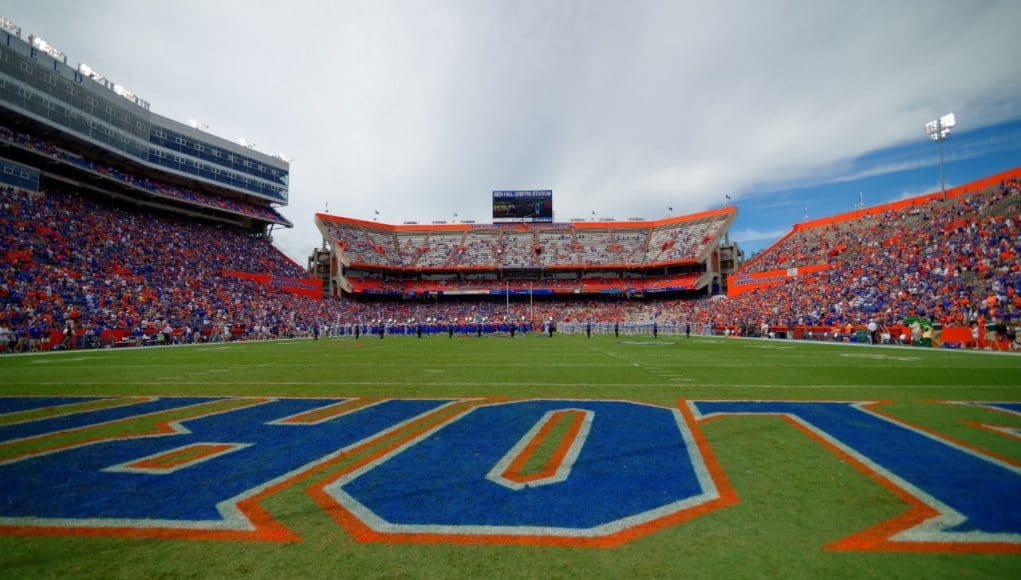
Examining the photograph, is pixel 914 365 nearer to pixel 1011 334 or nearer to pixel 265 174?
pixel 1011 334

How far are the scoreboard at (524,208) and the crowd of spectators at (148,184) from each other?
2996 cm

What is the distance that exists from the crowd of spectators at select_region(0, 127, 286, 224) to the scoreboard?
2996 cm

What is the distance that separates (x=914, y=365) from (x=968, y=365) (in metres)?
1.50

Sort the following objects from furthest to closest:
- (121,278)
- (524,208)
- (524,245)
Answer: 1. (524,208)
2. (524,245)
3. (121,278)

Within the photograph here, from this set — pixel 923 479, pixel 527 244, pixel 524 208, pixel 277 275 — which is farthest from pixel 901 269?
pixel 277 275

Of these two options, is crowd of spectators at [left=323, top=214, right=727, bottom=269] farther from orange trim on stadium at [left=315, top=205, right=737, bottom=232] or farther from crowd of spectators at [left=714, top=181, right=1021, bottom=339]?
crowd of spectators at [left=714, top=181, right=1021, bottom=339]

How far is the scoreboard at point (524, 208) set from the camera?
71.4 meters

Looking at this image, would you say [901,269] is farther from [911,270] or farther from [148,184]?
[148,184]

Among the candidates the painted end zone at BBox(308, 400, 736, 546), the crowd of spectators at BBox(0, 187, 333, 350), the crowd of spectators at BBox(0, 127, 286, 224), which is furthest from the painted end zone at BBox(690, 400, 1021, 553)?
the crowd of spectators at BBox(0, 127, 286, 224)

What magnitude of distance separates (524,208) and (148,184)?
149 ft

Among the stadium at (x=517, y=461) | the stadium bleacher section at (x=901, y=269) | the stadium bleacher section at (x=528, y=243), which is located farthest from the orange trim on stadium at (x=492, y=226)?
the stadium at (x=517, y=461)

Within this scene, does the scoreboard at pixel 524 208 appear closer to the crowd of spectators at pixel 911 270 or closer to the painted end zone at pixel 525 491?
the crowd of spectators at pixel 911 270

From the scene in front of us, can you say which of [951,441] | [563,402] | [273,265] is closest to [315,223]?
[273,265]

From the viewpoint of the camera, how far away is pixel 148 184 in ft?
155
